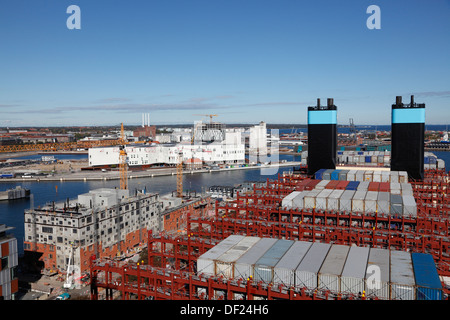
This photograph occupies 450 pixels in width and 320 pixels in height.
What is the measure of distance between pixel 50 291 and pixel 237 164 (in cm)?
4030

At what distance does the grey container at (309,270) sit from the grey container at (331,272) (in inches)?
3.5

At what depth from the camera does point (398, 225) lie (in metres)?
10.9

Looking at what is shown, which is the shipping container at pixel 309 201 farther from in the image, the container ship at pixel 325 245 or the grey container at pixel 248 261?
the grey container at pixel 248 261

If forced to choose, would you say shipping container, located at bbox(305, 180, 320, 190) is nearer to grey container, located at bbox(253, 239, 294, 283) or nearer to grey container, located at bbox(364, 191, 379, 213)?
grey container, located at bbox(364, 191, 379, 213)

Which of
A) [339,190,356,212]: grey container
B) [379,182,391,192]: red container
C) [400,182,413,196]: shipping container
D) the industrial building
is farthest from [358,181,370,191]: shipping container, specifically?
the industrial building

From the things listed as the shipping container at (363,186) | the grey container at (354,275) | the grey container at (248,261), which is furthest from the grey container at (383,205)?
the grey container at (248,261)

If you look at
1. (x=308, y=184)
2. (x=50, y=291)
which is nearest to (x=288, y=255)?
(x=308, y=184)

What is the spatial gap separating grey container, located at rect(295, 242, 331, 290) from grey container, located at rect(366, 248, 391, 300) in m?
0.89

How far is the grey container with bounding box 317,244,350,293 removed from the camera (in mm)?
6520

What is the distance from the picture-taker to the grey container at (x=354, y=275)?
6371 millimetres

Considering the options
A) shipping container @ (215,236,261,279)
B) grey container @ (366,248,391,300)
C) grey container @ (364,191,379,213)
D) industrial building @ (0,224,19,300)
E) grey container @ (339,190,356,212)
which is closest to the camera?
grey container @ (366,248,391,300)

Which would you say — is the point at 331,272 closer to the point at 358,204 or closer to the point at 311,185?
the point at 358,204

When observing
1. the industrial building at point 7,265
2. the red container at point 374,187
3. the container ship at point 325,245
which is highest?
the red container at point 374,187
